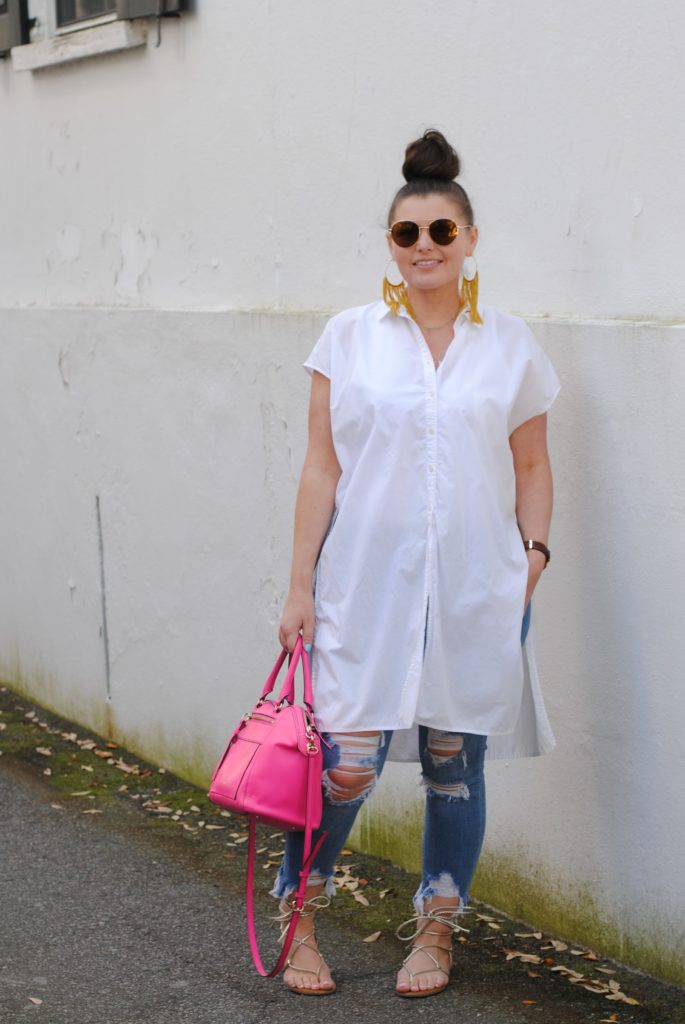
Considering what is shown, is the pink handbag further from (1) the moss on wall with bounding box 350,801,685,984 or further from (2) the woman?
(1) the moss on wall with bounding box 350,801,685,984

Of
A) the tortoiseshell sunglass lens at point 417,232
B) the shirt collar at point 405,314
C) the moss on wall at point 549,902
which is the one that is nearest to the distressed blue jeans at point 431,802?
the moss on wall at point 549,902

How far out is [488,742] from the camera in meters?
3.80

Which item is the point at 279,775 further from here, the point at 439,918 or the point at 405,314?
the point at 405,314

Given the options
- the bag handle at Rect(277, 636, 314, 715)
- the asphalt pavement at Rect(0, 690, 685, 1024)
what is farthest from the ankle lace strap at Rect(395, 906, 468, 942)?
the bag handle at Rect(277, 636, 314, 715)

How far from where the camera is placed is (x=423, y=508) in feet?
11.7

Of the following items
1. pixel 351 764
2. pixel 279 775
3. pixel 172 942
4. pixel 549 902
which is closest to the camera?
pixel 279 775

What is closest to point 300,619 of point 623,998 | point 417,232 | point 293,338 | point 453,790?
point 453,790

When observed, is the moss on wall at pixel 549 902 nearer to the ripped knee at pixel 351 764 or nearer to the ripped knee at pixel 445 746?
the ripped knee at pixel 445 746

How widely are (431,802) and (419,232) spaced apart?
51.3 inches

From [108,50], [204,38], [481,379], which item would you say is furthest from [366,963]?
[108,50]

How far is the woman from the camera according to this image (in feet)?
11.6

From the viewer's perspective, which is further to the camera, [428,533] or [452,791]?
[452,791]

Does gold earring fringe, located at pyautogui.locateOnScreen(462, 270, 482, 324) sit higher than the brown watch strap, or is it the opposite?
gold earring fringe, located at pyautogui.locateOnScreen(462, 270, 482, 324)

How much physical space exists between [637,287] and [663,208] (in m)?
0.19
